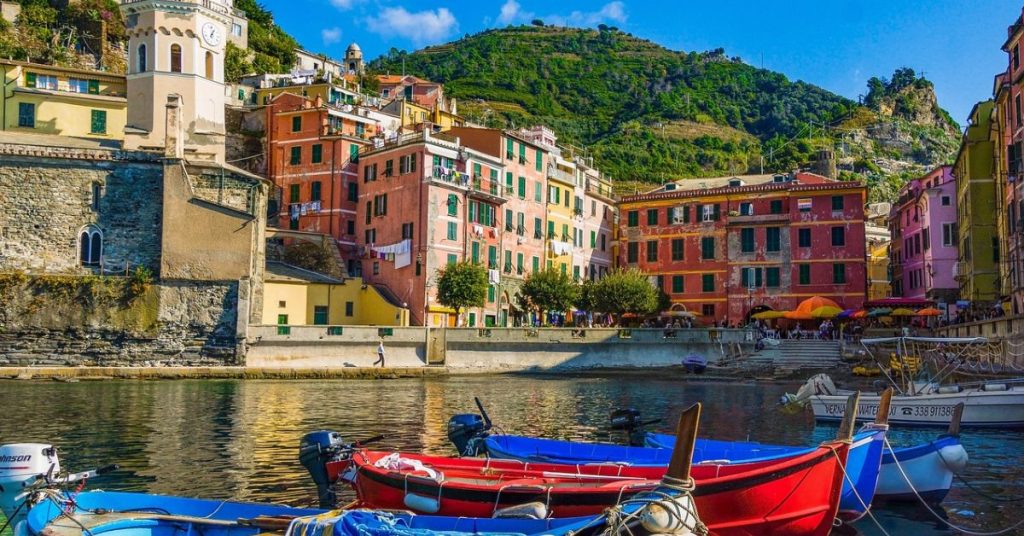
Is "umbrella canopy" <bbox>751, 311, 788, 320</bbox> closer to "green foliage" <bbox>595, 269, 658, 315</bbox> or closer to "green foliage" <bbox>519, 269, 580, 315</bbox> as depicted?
"green foliage" <bbox>595, 269, 658, 315</bbox>

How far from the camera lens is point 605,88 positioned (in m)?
170

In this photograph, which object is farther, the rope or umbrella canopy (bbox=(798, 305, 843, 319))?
umbrella canopy (bbox=(798, 305, 843, 319))

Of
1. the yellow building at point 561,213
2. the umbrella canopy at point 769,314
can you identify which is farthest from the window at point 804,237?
the yellow building at point 561,213

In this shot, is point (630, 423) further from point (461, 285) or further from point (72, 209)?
point (72, 209)

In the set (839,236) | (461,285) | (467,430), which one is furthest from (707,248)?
(467,430)

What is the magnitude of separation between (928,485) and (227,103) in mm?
64301

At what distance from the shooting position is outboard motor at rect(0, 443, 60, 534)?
37.9 ft

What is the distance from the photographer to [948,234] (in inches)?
2373

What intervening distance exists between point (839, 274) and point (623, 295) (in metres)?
14.8

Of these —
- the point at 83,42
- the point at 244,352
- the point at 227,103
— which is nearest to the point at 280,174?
the point at 227,103

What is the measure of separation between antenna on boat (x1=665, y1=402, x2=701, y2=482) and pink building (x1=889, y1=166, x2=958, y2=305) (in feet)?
175

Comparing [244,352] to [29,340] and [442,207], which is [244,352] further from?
[442,207]

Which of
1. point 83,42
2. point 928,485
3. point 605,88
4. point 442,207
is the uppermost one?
point 605,88

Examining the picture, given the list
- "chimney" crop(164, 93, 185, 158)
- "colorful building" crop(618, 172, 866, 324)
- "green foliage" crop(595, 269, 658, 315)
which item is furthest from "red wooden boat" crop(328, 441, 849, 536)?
"colorful building" crop(618, 172, 866, 324)
